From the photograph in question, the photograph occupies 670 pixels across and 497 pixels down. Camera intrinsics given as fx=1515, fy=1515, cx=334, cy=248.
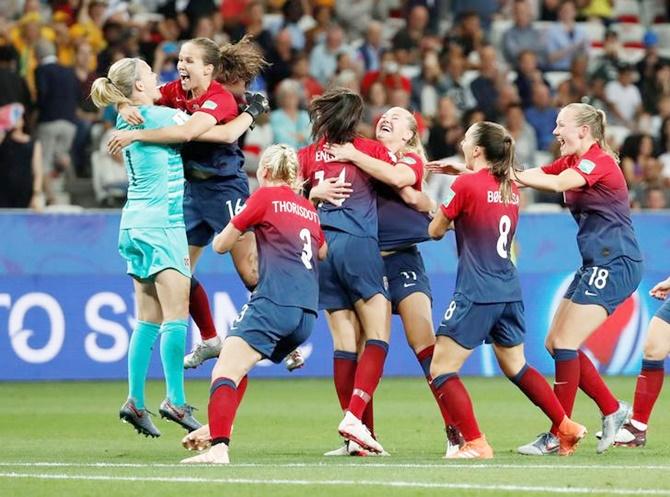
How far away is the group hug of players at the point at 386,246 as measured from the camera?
9.04m

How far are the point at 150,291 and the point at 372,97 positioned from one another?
9750 millimetres

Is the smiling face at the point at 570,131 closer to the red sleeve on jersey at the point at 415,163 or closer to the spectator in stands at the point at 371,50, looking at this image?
the red sleeve on jersey at the point at 415,163

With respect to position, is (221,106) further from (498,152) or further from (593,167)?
(593,167)

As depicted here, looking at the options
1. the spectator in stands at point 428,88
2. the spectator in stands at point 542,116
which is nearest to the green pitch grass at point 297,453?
the spectator in stands at point 542,116

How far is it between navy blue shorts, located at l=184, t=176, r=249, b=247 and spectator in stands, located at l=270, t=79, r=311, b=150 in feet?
26.1

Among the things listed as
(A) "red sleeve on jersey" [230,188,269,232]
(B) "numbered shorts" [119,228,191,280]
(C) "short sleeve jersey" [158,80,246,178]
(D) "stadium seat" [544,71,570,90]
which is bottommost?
(B) "numbered shorts" [119,228,191,280]

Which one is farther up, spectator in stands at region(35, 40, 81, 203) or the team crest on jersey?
spectator in stands at region(35, 40, 81, 203)

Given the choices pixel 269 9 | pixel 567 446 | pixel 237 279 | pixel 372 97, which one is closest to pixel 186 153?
pixel 567 446

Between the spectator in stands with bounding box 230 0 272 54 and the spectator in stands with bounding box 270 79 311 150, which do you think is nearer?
the spectator in stands with bounding box 270 79 311 150

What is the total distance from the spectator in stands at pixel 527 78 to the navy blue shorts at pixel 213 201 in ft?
36.5

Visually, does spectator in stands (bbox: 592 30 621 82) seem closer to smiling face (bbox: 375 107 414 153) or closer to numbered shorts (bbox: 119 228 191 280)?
smiling face (bbox: 375 107 414 153)

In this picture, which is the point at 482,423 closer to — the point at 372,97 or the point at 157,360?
the point at 157,360

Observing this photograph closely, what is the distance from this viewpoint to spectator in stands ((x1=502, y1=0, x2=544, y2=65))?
72.5ft

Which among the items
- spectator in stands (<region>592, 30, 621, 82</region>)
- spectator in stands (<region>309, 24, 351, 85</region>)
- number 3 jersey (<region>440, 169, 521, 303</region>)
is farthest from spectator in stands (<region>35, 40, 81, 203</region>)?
number 3 jersey (<region>440, 169, 521, 303</region>)
